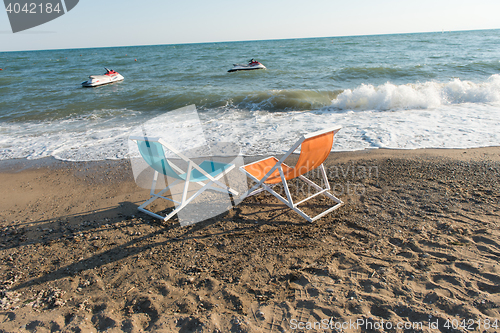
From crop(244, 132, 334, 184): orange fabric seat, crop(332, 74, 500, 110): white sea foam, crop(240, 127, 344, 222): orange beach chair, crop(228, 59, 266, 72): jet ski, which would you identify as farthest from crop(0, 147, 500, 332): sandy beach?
crop(228, 59, 266, 72): jet ski

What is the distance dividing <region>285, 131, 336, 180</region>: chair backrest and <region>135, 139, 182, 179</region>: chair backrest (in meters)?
1.49

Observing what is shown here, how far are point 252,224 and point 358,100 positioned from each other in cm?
834

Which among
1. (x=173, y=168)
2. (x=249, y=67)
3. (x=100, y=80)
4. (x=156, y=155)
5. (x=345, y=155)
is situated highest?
(x=249, y=67)

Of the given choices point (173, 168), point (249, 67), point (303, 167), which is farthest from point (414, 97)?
point (249, 67)

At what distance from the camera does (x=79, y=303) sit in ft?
7.79

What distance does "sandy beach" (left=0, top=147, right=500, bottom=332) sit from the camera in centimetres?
207

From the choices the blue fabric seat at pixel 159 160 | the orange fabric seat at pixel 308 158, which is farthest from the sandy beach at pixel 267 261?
the blue fabric seat at pixel 159 160

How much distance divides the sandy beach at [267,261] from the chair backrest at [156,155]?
2.23 feet

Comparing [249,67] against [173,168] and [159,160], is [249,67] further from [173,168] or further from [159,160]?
[159,160]

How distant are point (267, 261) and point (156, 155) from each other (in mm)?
1827

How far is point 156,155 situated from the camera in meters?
3.51

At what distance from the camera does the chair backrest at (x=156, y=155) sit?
3.44 meters

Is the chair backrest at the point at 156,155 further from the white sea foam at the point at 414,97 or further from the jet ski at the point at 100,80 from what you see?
the jet ski at the point at 100,80

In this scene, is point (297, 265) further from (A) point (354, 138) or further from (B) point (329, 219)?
(A) point (354, 138)
